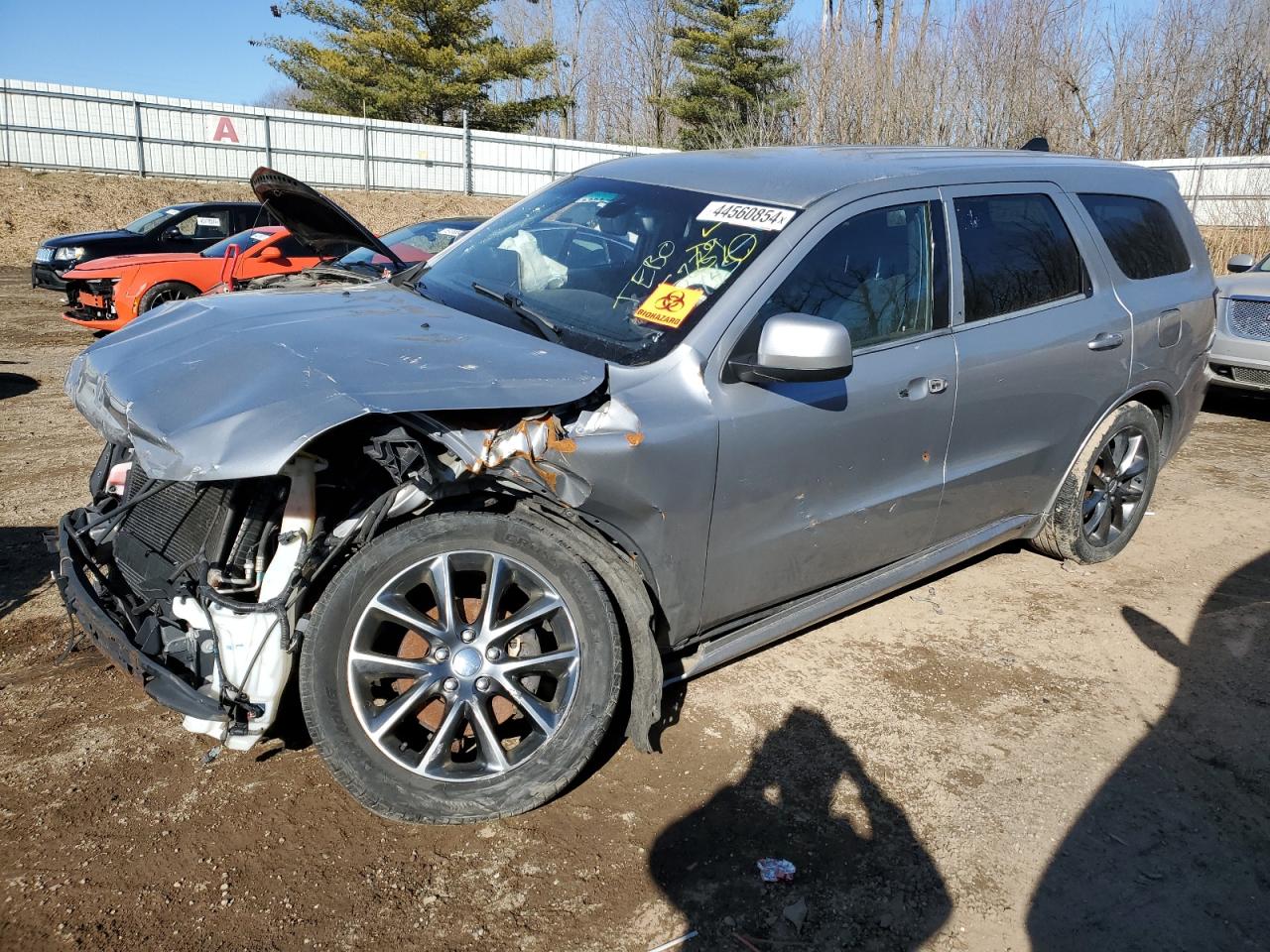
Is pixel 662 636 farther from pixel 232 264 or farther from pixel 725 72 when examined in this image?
pixel 725 72

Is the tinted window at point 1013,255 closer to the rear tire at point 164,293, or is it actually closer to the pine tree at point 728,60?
the rear tire at point 164,293

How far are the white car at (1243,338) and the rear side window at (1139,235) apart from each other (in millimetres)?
3949

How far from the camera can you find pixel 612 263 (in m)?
3.53

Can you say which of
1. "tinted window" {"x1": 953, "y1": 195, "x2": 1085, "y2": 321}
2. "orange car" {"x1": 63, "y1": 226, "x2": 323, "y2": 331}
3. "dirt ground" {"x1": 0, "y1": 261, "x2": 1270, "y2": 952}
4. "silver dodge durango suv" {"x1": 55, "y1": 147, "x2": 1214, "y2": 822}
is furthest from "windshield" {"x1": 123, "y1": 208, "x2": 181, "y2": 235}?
"tinted window" {"x1": 953, "y1": 195, "x2": 1085, "y2": 321}

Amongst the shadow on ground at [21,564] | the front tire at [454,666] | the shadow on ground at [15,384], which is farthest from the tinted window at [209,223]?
the front tire at [454,666]

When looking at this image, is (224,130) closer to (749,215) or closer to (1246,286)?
(1246,286)

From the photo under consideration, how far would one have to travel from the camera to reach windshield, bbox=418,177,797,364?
3.19 m

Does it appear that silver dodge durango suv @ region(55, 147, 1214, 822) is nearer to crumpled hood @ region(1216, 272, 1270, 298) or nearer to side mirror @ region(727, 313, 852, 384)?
side mirror @ region(727, 313, 852, 384)

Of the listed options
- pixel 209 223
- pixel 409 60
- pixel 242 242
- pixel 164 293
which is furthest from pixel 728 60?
pixel 164 293

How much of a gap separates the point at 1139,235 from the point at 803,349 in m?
2.81

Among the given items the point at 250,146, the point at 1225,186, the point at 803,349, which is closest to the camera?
the point at 803,349

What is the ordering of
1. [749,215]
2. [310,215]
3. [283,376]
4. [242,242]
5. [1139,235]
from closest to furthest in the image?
[283,376], [749,215], [310,215], [1139,235], [242,242]

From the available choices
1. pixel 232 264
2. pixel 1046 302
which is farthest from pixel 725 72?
pixel 1046 302

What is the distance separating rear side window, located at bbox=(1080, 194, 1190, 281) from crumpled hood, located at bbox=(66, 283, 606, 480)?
9.68ft
